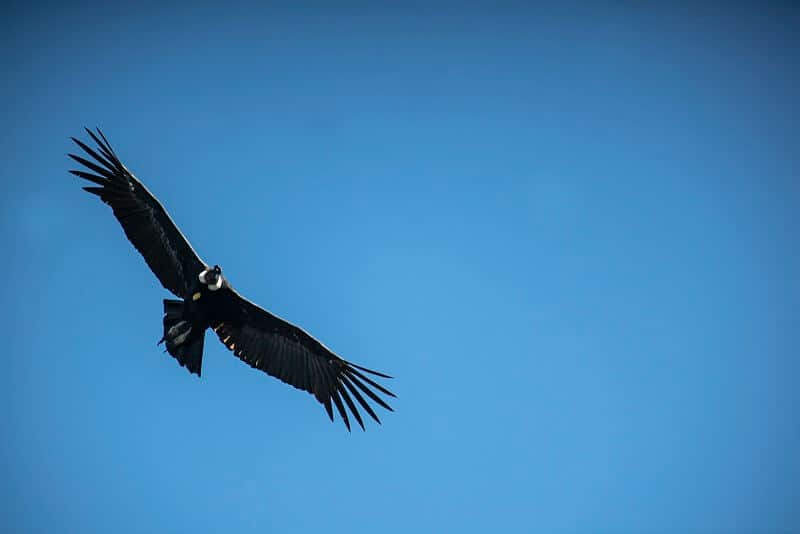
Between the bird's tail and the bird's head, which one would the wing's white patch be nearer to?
the bird's head

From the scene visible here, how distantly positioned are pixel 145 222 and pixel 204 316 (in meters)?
2.57

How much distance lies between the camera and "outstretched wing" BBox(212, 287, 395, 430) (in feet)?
54.9

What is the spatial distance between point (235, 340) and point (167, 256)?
8.19 feet

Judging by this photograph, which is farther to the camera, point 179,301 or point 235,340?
point 235,340

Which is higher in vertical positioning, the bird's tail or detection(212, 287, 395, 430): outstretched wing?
detection(212, 287, 395, 430): outstretched wing

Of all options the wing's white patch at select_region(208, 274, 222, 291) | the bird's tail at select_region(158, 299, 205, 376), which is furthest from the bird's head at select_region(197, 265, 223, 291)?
the bird's tail at select_region(158, 299, 205, 376)

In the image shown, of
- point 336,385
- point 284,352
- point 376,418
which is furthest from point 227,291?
point 376,418

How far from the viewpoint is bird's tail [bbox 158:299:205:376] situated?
15.6 m

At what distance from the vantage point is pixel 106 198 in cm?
1630

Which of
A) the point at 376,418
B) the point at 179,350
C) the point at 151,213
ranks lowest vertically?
the point at 179,350

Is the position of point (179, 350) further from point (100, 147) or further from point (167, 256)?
point (100, 147)

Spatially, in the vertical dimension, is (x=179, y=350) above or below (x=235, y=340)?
below

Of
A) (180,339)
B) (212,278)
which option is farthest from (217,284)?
(180,339)

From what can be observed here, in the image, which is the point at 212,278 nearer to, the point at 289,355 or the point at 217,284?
the point at 217,284
